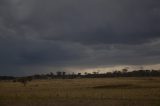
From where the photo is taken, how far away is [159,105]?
2833 cm

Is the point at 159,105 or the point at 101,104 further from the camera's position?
the point at 101,104

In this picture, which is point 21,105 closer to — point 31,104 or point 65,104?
point 31,104

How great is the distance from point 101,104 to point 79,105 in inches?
96.0

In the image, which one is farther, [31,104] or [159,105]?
[31,104]

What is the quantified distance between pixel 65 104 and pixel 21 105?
184 inches

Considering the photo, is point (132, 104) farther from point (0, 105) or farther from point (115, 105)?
point (0, 105)

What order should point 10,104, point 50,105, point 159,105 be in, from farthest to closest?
point 10,104
point 50,105
point 159,105

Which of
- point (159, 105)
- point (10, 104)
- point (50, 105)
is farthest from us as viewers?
point (10, 104)

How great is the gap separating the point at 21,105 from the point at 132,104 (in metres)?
11.6

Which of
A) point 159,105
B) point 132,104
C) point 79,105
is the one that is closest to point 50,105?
point 79,105

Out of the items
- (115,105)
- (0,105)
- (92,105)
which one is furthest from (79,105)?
(0,105)

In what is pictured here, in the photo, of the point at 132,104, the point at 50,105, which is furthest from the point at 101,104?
the point at 50,105

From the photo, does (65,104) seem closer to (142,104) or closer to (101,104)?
(101,104)

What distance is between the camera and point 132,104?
1184 inches
